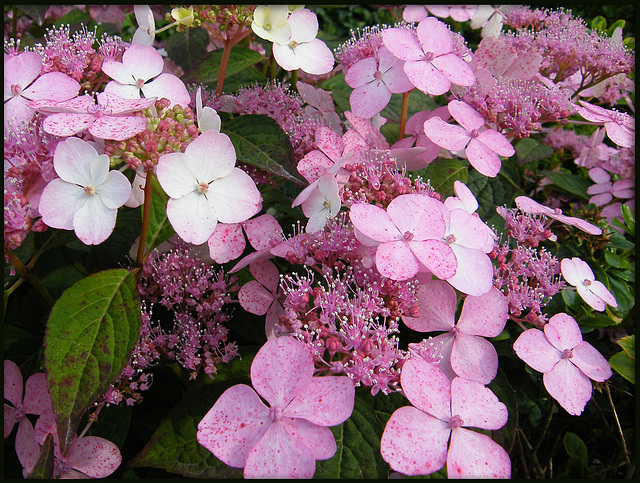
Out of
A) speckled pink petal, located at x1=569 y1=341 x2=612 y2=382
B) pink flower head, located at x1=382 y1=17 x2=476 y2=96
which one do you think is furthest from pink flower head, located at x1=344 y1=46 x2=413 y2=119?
speckled pink petal, located at x1=569 y1=341 x2=612 y2=382

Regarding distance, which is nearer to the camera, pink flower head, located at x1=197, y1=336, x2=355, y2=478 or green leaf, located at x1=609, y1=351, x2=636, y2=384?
pink flower head, located at x1=197, y1=336, x2=355, y2=478

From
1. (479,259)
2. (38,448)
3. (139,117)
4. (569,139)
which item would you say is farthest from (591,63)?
(38,448)

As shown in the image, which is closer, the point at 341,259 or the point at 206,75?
the point at 341,259

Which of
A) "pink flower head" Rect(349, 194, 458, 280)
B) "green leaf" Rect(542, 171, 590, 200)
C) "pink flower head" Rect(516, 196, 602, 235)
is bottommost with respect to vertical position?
"green leaf" Rect(542, 171, 590, 200)

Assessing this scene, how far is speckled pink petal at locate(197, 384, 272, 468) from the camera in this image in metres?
0.65

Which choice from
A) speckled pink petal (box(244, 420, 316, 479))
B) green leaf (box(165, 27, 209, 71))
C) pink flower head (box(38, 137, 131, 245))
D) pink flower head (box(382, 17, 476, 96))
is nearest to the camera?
speckled pink petal (box(244, 420, 316, 479))

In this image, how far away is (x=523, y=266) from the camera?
2.88ft

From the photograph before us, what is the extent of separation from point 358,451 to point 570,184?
1128 millimetres

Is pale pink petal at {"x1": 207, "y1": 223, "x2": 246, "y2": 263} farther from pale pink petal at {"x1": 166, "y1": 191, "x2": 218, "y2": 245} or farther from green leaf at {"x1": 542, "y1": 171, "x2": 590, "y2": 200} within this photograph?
green leaf at {"x1": 542, "y1": 171, "x2": 590, "y2": 200}

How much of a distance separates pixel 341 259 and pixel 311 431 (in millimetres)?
308

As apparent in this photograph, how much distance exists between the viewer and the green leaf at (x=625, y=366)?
86 centimetres

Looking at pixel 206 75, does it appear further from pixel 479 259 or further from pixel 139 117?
pixel 479 259

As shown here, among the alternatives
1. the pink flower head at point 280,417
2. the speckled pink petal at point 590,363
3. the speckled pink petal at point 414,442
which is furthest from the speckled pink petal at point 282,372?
the speckled pink petal at point 590,363

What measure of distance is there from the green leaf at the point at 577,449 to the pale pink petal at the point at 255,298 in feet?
2.50
